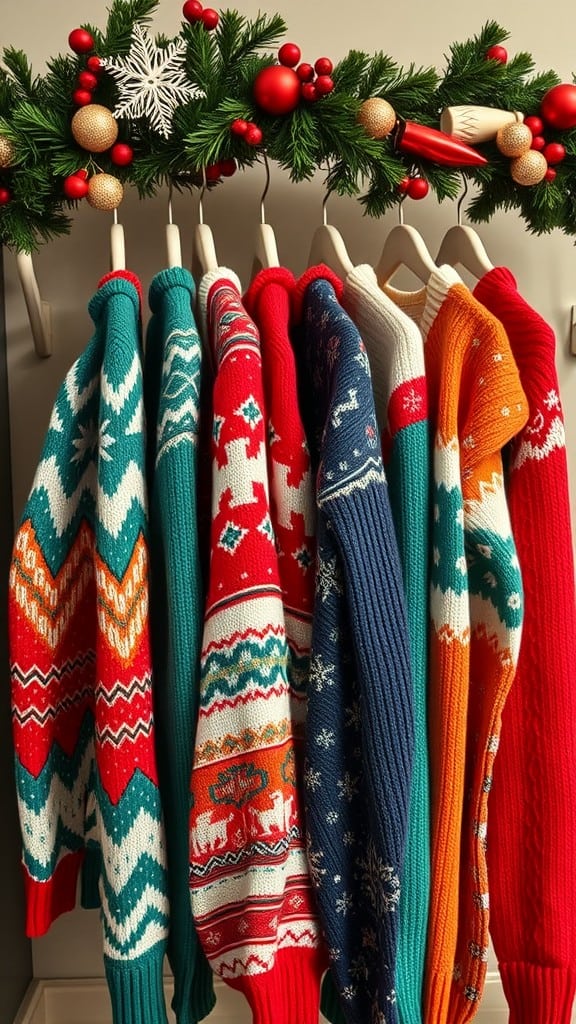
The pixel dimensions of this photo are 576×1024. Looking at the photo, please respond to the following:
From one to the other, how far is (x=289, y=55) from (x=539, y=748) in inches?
26.3

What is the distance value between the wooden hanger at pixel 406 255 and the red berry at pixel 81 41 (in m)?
0.34

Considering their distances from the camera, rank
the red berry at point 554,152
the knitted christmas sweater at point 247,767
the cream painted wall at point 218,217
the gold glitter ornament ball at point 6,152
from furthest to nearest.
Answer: the cream painted wall at point 218,217 → the red berry at point 554,152 → the gold glitter ornament ball at point 6,152 → the knitted christmas sweater at point 247,767

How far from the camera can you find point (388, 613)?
1.75 ft

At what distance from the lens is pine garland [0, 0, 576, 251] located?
0.71m

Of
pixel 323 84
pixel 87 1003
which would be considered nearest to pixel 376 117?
pixel 323 84

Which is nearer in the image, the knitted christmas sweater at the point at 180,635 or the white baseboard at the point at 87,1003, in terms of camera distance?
the knitted christmas sweater at the point at 180,635

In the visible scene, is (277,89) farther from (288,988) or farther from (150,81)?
(288,988)

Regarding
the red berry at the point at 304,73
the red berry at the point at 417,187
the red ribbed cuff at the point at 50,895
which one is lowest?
the red ribbed cuff at the point at 50,895

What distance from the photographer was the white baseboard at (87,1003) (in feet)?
3.25

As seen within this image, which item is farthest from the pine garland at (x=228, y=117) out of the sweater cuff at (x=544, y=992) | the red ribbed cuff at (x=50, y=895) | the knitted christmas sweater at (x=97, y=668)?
the sweater cuff at (x=544, y=992)

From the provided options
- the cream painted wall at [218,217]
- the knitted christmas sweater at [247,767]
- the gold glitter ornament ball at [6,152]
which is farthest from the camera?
the cream painted wall at [218,217]

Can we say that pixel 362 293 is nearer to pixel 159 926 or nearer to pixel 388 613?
pixel 388 613

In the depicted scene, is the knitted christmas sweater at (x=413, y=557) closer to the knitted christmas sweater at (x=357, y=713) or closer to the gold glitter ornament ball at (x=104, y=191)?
the knitted christmas sweater at (x=357, y=713)

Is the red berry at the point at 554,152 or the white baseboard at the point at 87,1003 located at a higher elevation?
the red berry at the point at 554,152
